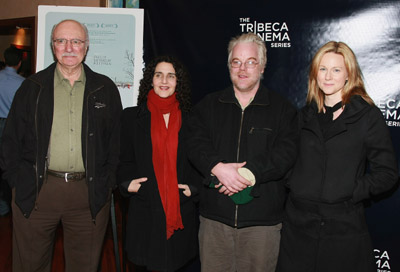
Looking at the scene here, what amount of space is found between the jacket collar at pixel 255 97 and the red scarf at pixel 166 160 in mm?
325

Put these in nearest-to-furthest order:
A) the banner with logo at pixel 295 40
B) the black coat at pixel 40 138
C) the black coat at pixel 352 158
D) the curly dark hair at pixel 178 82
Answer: the black coat at pixel 352 158 → the black coat at pixel 40 138 → the curly dark hair at pixel 178 82 → the banner with logo at pixel 295 40

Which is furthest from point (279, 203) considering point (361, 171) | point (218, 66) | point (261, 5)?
point (261, 5)

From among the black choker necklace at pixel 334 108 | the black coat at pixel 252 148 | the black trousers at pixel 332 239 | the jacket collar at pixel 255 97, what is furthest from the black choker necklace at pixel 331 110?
the black trousers at pixel 332 239

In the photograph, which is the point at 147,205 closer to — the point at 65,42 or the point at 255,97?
the point at 255,97

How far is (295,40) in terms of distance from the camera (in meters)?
2.58

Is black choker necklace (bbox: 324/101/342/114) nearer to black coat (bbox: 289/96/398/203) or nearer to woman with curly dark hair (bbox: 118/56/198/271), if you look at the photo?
black coat (bbox: 289/96/398/203)

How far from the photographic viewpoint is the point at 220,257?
2061 mm

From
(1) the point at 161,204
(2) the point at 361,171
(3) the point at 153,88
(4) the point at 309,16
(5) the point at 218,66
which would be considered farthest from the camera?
(5) the point at 218,66

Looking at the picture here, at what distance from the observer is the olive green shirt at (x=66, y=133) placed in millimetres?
2053

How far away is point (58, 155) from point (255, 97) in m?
1.17

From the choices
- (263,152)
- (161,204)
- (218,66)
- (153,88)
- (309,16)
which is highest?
(309,16)

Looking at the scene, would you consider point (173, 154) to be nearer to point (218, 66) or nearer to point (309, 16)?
point (218, 66)

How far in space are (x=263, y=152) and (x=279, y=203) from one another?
305 mm

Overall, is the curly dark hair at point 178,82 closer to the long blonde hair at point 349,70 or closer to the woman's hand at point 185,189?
the woman's hand at point 185,189
